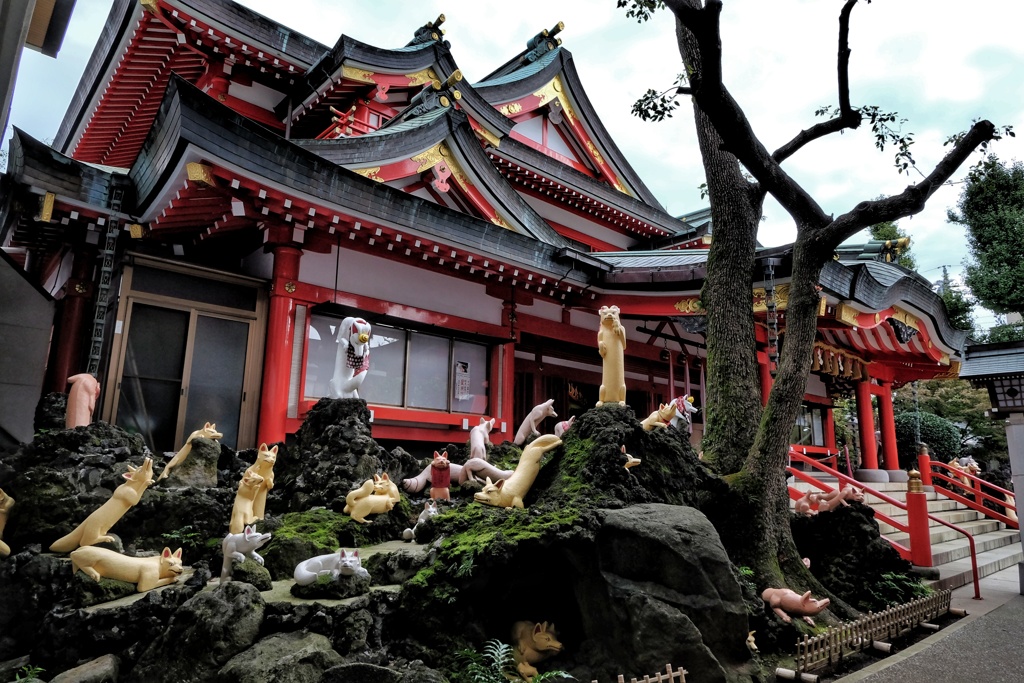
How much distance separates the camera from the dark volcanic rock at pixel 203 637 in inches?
133

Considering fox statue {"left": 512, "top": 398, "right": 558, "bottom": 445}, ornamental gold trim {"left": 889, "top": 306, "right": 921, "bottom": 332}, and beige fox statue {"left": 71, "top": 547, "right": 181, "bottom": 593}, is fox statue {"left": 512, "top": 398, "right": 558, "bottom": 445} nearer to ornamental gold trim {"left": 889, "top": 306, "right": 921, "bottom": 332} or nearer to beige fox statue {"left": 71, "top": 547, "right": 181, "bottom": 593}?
beige fox statue {"left": 71, "top": 547, "right": 181, "bottom": 593}

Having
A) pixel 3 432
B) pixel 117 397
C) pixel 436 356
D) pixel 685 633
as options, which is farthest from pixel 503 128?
pixel 685 633

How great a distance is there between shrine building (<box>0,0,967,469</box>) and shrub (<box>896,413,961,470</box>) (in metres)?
7.42

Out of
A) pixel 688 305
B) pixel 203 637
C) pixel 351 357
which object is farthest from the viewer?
Result: pixel 688 305

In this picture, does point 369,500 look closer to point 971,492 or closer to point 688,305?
point 688,305

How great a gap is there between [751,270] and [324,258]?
5.72 meters

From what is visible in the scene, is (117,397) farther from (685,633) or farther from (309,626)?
(685,633)

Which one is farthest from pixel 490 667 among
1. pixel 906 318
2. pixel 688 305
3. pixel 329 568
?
pixel 906 318


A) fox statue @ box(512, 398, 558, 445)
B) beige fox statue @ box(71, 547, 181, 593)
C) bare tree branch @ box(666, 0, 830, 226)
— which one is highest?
bare tree branch @ box(666, 0, 830, 226)

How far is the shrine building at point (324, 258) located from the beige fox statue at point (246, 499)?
8.87 ft

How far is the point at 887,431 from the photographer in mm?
16078

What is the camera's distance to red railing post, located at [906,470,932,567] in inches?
322

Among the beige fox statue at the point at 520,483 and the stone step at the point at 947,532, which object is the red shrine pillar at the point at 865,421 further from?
the beige fox statue at the point at 520,483

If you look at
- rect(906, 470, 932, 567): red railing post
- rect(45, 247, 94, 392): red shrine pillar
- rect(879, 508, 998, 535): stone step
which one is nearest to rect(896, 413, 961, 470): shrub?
rect(879, 508, 998, 535): stone step
